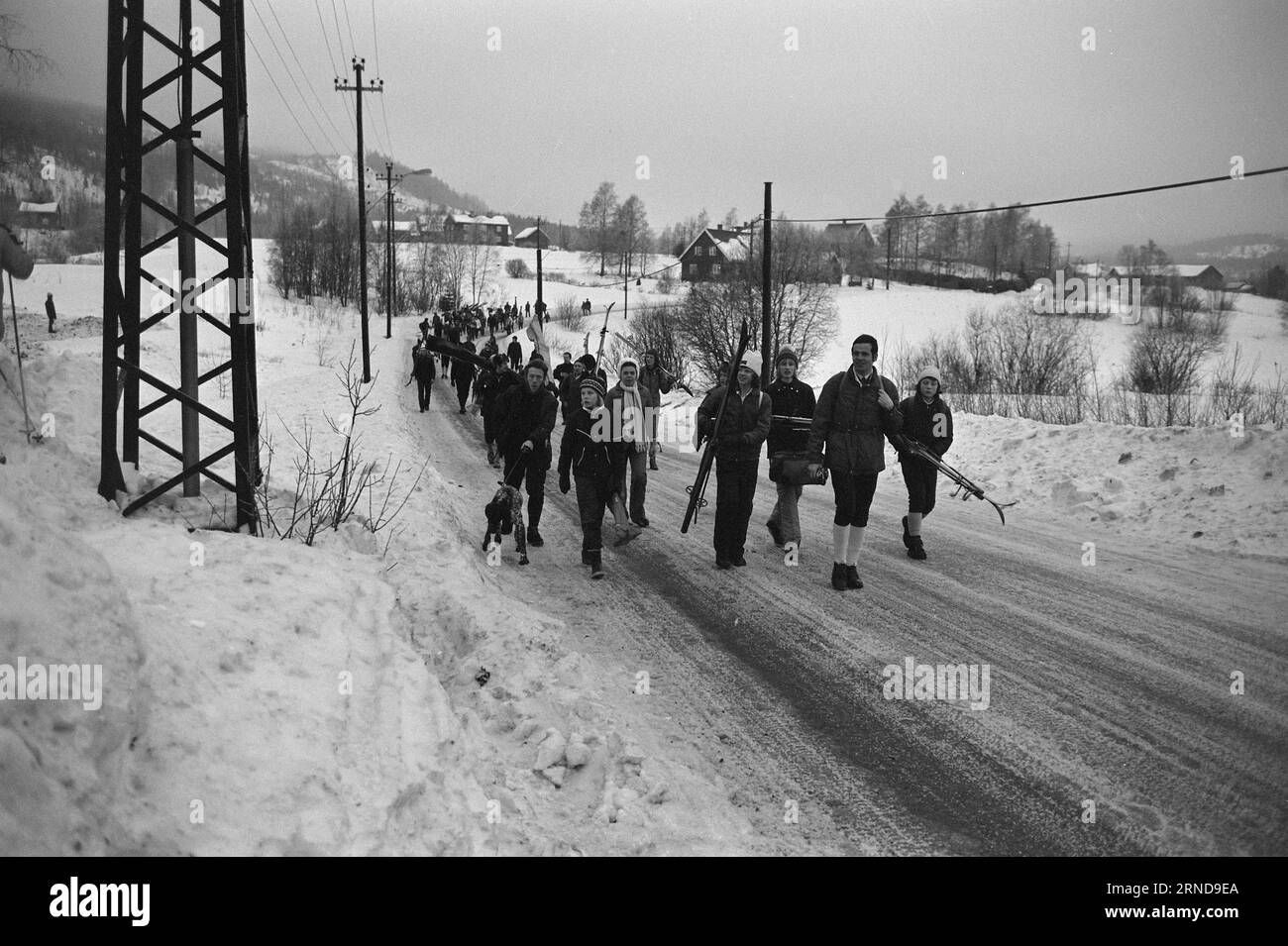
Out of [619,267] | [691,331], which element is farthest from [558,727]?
[619,267]

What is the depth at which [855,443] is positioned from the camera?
8.05m

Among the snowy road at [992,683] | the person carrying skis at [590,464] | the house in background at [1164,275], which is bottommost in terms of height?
the snowy road at [992,683]

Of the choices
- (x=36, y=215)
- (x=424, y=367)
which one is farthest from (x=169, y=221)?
(x=424, y=367)

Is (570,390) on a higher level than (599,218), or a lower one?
lower

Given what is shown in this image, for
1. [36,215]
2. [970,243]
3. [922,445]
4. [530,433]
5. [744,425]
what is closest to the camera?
[36,215]

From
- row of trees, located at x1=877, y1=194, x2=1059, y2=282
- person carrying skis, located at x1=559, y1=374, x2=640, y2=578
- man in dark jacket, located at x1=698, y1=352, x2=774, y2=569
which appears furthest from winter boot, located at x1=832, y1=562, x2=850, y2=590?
row of trees, located at x1=877, y1=194, x2=1059, y2=282

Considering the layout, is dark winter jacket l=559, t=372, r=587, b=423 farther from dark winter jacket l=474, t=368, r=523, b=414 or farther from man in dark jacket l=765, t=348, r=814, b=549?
man in dark jacket l=765, t=348, r=814, b=549

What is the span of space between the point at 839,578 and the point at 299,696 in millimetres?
5159

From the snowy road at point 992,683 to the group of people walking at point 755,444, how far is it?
1.35 ft

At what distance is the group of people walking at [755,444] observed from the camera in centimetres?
803

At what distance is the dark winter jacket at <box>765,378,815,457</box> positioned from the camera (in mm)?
9383

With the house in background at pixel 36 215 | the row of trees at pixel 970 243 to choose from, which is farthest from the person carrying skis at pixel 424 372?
the row of trees at pixel 970 243

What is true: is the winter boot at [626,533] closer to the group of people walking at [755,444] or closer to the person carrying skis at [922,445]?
the group of people walking at [755,444]

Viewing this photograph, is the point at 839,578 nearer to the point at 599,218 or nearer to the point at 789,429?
the point at 789,429
